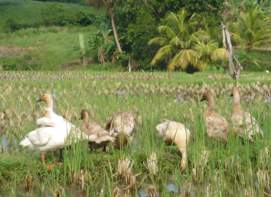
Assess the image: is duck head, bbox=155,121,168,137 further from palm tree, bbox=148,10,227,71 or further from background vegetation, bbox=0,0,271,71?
palm tree, bbox=148,10,227,71

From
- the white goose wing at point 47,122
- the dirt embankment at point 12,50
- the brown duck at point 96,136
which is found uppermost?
the white goose wing at point 47,122

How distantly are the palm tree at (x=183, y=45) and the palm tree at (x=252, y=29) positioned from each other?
77.6 inches

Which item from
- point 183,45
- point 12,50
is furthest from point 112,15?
point 12,50

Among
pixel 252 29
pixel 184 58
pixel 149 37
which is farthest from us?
pixel 252 29

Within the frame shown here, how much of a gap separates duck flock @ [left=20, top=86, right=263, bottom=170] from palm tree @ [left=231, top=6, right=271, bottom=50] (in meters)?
18.3

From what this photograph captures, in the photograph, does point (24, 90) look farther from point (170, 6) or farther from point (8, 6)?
point (8, 6)

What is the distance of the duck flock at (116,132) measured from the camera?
7.07 m

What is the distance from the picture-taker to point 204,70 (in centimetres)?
2348

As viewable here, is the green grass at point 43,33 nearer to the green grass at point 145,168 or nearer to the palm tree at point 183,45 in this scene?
the palm tree at point 183,45

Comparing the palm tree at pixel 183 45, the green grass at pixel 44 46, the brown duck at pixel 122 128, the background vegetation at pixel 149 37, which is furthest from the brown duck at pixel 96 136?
the green grass at pixel 44 46

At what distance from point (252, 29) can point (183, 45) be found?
3260 mm

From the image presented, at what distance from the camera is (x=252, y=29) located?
85.6ft

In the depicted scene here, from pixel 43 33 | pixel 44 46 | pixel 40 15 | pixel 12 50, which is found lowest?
pixel 12 50

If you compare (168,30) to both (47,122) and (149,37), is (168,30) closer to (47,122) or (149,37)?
(149,37)
